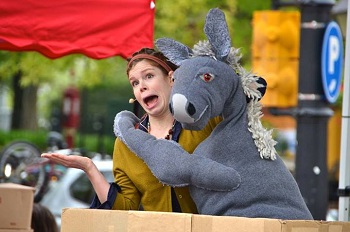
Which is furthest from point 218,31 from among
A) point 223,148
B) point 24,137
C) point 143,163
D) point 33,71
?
point 24,137

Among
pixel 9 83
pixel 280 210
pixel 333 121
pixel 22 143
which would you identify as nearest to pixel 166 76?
pixel 280 210

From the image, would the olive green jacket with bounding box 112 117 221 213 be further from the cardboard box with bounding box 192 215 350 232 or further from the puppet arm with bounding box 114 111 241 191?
the cardboard box with bounding box 192 215 350 232

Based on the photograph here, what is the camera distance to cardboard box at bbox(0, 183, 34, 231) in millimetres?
5484

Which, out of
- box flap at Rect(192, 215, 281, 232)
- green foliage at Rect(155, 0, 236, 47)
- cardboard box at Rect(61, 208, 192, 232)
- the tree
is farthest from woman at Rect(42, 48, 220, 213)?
green foliage at Rect(155, 0, 236, 47)

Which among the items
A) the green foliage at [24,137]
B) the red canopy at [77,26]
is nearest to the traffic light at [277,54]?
the red canopy at [77,26]

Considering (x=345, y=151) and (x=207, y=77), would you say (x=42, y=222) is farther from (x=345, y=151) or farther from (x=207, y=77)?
(x=207, y=77)

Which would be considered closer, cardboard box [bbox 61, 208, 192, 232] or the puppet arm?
cardboard box [bbox 61, 208, 192, 232]

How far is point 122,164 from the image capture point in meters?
4.38

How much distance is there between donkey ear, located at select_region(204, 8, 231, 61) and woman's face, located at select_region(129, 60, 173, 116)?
1.25 feet

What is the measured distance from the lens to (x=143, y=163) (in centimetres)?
431

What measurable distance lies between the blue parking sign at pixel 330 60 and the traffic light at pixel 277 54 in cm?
135

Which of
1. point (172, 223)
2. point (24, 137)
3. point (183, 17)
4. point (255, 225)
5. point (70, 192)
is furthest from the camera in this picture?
point (24, 137)

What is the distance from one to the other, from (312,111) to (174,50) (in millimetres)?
5322

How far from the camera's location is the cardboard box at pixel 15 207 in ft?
18.0
